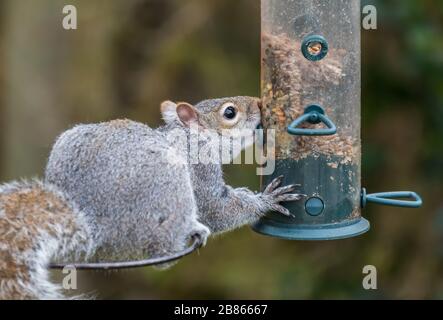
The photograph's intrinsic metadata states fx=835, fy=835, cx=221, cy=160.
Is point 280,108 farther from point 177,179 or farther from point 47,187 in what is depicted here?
point 47,187

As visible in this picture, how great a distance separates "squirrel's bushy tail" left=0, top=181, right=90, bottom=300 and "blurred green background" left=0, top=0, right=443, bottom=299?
5.77 ft

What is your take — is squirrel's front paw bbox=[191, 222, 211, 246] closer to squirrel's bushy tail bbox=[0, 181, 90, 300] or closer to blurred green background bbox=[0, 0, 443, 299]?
squirrel's bushy tail bbox=[0, 181, 90, 300]

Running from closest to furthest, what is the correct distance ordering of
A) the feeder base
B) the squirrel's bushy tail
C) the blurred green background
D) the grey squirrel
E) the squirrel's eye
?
1. the squirrel's bushy tail
2. the grey squirrel
3. the feeder base
4. the squirrel's eye
5. the blurred green background

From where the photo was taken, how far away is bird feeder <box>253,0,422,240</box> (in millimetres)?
2928

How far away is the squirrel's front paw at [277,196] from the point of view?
9.52 ft

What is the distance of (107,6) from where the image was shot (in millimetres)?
5055

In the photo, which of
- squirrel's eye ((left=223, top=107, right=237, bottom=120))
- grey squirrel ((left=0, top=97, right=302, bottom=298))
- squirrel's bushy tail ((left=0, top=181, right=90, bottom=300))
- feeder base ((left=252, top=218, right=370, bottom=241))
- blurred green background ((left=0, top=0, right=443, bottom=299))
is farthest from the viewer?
blurred green background ((left=0, top=0, right=443, bottom=299))

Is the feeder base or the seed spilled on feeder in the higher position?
the seed spilled on feeder

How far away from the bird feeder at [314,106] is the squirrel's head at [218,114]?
0.19ft

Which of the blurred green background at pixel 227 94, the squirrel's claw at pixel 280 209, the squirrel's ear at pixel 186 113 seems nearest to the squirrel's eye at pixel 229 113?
the squirrel's ear at pixel 186 113

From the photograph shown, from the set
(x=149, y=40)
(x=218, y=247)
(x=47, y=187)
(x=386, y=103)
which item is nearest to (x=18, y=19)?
(x=149, y=40)

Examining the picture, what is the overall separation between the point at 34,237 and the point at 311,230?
956mm

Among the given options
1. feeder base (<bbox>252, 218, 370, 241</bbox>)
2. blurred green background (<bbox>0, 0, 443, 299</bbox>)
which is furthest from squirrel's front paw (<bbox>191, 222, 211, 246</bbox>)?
A: blurred green background (<bbox>0, 0, 443, 299</bbox>)
